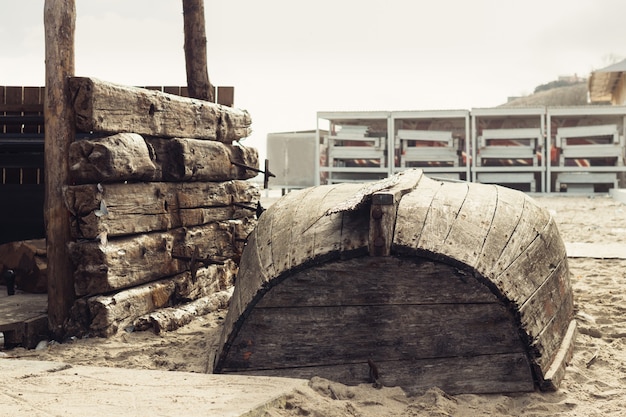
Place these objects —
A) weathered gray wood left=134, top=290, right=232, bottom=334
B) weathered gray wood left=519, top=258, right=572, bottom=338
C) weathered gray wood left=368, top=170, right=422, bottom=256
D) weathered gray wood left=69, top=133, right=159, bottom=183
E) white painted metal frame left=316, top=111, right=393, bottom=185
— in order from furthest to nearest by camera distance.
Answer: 1. white painted metal frame left=316, top=111, right=393, bottom=185
2. weathered gray wood left=134, top=290, right=232, bottom=334
3. weathered gray wood left=69, top=133, right=159, bottom=183
4. weathered gray wood left=519, top=258, right=572, bottom=338
5. weathered gray wood left=368, top=170, right=422, bottom=256

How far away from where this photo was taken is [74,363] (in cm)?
496

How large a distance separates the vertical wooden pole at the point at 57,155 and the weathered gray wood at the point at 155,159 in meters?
0.12

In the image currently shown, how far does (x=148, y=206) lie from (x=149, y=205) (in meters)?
0.02

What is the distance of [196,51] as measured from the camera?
870 cm

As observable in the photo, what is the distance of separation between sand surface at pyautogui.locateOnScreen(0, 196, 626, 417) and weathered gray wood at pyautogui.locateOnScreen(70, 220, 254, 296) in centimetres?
44

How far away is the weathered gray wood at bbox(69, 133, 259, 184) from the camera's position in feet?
18.3

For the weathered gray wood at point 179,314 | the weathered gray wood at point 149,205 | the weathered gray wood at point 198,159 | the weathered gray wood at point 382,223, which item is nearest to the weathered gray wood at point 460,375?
the weathered gray wood at point 382,223

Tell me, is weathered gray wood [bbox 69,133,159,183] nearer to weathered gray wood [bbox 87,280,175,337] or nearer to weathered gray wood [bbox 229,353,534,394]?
weathered gray wood [bbox 87,280,175,337]

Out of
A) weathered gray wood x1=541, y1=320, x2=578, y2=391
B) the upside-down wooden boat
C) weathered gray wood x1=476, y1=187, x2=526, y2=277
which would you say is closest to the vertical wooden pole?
the upside-down wooden boat

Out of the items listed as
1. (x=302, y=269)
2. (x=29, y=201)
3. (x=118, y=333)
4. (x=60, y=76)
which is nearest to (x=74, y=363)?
(x=118, y=333)

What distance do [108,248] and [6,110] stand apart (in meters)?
3.69

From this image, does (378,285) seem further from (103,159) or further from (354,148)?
(354,148)

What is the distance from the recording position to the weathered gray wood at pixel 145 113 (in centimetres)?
561

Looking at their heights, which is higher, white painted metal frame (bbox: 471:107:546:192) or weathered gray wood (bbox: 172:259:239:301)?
white painted metal frame (bbox: 471:107:546:192)
